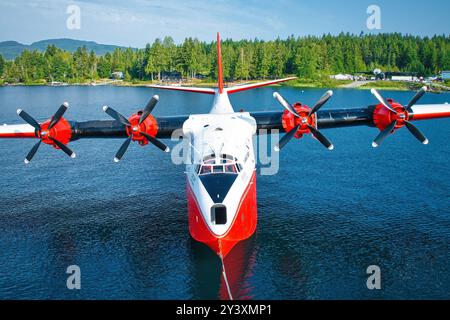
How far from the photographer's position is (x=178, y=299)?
21.4 m

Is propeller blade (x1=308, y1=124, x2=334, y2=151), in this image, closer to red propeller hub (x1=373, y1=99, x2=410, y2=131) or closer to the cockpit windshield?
red propeller hub (x1=373, y1=99, x2=410, y2=131)

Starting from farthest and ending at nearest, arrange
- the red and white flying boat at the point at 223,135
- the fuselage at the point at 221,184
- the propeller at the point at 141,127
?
the propeller at the point at 141,127, the red and white flying boat at the point at 223,135, the fuselage at the point at 221,184

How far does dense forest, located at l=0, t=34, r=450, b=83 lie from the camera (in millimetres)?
178250

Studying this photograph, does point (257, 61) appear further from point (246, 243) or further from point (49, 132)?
point (246, 243)

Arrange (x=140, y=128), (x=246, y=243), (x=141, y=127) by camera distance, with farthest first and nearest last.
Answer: (x=141, y=127)
(x=140, y=128)
(x=246, y=243)

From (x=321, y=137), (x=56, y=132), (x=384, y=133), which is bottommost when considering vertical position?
(x=321, y=137)

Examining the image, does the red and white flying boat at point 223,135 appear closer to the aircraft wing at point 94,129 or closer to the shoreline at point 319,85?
the aircraft wing at point 94,129

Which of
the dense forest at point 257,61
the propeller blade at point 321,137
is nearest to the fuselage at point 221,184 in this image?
→ the propeller blade at point 321,137

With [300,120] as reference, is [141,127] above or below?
below

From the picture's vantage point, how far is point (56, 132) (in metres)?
30.7

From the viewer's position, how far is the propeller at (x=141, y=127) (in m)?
28.5

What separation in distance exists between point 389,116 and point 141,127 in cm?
1839

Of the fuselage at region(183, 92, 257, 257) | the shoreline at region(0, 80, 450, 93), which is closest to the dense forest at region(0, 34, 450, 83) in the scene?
the shoreline at region(0, 80, 450, 93)

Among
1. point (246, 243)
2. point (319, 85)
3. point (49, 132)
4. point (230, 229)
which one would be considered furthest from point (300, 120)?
point (319, 85)
